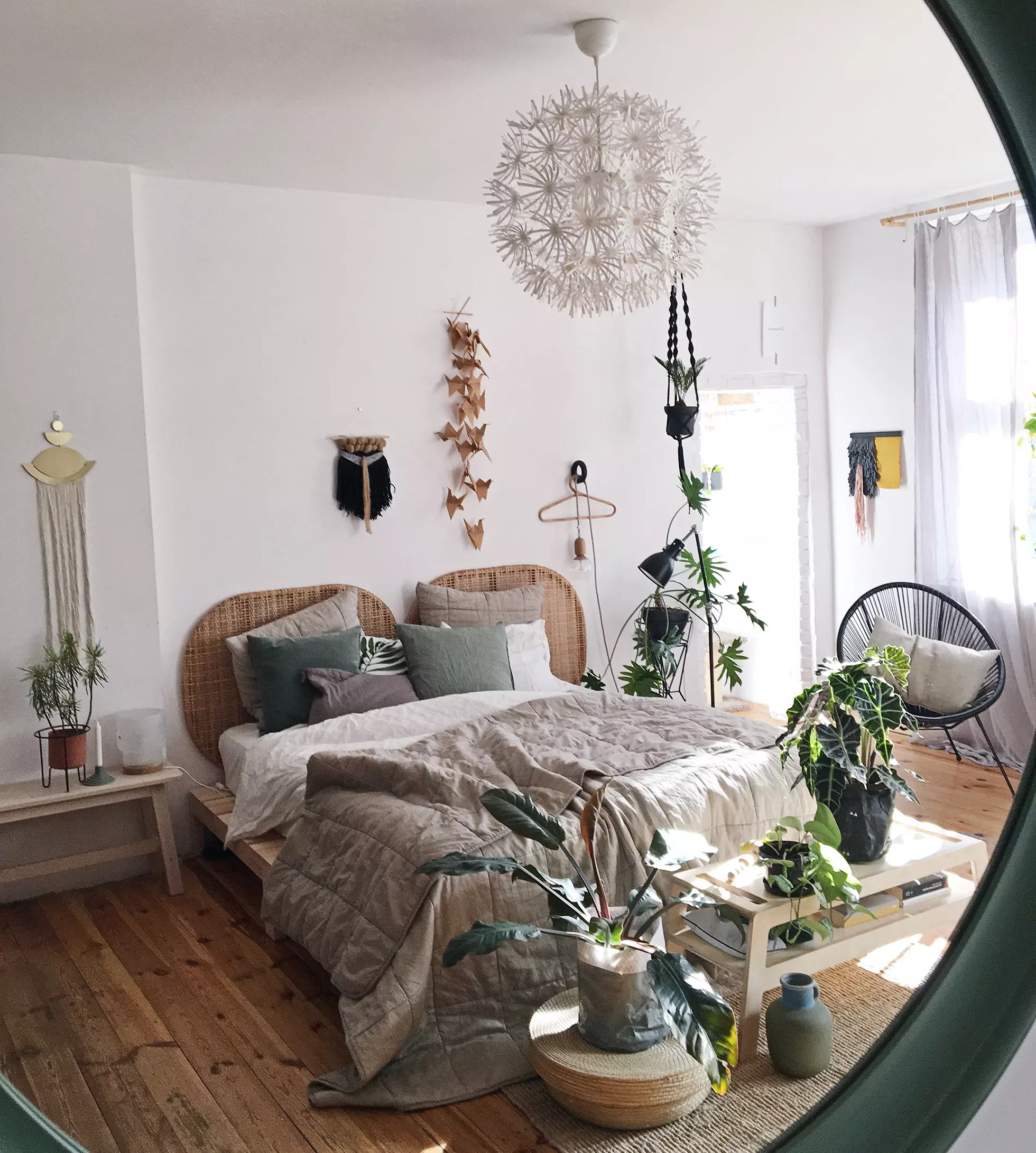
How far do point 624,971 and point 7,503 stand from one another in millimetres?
2844

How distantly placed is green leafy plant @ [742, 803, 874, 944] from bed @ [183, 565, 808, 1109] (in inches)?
16.4

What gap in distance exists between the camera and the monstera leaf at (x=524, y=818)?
2.46 metres

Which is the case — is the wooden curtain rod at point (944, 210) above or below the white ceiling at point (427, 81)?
below

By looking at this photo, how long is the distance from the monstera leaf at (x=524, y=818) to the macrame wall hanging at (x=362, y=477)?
2349mm

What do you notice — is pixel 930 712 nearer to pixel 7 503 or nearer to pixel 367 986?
pixel 367 986

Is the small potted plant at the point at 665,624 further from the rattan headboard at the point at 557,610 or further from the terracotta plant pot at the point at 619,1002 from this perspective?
the terracotta plant pot at the point at 619,1002

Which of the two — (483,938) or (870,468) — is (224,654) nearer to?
(483,938)

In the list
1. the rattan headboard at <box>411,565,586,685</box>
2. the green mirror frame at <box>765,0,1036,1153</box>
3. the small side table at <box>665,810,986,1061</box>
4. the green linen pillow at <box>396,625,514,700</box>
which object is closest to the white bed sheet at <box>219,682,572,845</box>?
the green linen pillow at <box>396,625,514,700</box>

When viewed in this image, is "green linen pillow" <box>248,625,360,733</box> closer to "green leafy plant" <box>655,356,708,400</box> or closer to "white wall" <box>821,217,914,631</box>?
"green leafy plant" <box>655,356,708,400</box>

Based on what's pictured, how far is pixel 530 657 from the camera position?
4.77 metres

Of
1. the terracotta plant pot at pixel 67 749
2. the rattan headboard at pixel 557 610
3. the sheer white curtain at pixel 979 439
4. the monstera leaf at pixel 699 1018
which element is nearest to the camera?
the monstera leaf at pixel 699 1018

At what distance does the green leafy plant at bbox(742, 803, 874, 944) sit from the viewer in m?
2.56

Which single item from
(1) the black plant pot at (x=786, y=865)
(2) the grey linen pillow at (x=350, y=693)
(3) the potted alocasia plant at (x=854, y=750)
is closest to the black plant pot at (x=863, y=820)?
(3) the potted alocasia plant at (x=854, y=750)

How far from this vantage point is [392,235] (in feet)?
15.5
